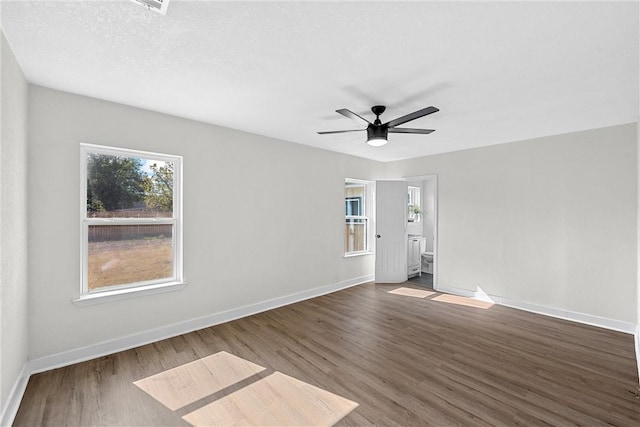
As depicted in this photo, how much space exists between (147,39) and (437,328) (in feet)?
13.0

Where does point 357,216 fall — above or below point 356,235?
above

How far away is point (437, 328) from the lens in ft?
11.7

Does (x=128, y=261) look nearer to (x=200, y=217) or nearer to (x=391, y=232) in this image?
(x=200, y=217)

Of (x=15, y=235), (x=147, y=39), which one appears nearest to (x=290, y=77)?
(x=147, y=39)

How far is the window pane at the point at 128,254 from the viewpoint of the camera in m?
2.89

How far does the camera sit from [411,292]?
5.14 metres

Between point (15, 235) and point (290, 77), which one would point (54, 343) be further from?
point (290, 77)

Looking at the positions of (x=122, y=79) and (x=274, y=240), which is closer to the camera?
(x=122, y=79)

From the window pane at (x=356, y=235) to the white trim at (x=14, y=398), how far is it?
4447 millimetres

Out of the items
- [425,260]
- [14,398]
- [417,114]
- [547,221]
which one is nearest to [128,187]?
[14,398]

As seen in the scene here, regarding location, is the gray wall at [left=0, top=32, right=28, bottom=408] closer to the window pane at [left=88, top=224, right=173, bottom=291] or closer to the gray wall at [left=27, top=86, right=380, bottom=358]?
the gray wall at [left=27, top=86, right=380, bottom=358]

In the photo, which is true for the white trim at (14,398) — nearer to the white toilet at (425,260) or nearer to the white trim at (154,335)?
the white trim at (154,335)

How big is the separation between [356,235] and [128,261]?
3970mm

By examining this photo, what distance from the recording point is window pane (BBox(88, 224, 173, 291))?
289cm
